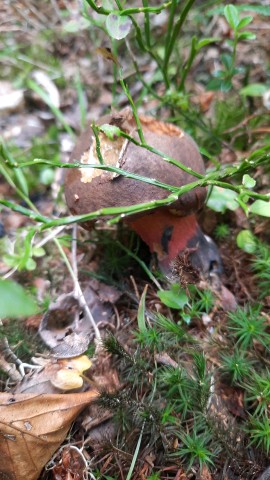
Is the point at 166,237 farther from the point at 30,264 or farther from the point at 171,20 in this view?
the point at 171,20

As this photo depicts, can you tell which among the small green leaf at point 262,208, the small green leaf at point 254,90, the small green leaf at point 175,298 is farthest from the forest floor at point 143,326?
the small green leaf at point 262,208

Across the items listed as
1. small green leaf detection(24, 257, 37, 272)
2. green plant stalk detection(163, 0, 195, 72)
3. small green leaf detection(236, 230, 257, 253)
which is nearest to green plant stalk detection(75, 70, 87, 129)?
green plant stalk detection(163, 0, 195, 72)

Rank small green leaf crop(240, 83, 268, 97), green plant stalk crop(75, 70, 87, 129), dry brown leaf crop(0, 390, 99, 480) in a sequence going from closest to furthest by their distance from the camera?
dry brown leaf crop(0, 390, 99, 480) < small green leaf crop(240, 83, 268, 97) < green plant stalk crop(75, 70, 87, 129)

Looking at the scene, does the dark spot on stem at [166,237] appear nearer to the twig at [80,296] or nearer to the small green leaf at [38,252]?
the twig at [80,296]

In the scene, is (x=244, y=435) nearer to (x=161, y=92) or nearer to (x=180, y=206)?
(x=180, y=206)

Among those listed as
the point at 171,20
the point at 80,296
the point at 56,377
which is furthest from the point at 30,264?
the point at 171,20

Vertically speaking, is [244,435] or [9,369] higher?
[9,369]

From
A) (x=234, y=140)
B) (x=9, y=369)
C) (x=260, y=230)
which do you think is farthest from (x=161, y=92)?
(x=9, y=369)

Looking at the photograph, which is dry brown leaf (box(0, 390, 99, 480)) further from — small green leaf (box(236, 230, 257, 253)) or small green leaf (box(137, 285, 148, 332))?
small green leaf (box(236, 230, 257, 253))
